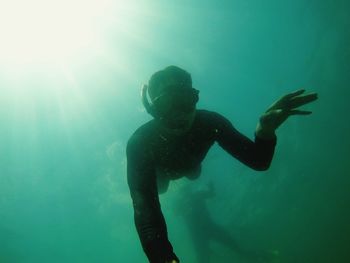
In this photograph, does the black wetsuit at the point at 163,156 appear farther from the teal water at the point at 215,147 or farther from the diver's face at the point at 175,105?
the teal water at the point at 215,147

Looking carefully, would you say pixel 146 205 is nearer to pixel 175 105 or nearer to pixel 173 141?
pixel 175 105

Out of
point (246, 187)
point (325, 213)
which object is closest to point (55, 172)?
point (246, 187)

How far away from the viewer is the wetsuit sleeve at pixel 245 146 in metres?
3.91

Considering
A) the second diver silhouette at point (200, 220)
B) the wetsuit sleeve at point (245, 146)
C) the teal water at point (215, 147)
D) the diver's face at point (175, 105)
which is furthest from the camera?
the second diver silhouette at point (200, 220)

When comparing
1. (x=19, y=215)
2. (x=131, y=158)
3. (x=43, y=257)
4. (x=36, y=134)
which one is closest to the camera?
(x=131, y=158)

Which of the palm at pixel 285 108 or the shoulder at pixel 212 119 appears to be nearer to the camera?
the palm at pixel 285 108

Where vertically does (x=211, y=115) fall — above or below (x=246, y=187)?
below

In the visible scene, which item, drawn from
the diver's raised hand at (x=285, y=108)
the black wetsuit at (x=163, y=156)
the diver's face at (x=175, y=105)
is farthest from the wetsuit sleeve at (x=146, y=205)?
the diver's raised hand at (x=285, y=108)

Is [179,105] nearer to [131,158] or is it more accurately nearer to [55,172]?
[131,158]

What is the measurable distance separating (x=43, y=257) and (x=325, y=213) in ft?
168

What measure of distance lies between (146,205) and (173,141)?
57.6 inches

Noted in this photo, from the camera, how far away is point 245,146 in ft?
13.4

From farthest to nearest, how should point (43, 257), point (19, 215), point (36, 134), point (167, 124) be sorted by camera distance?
point (43, 257) < point (19, 215) < point (36, 134) < point (167, 124)

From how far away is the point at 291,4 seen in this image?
24.9 meters
